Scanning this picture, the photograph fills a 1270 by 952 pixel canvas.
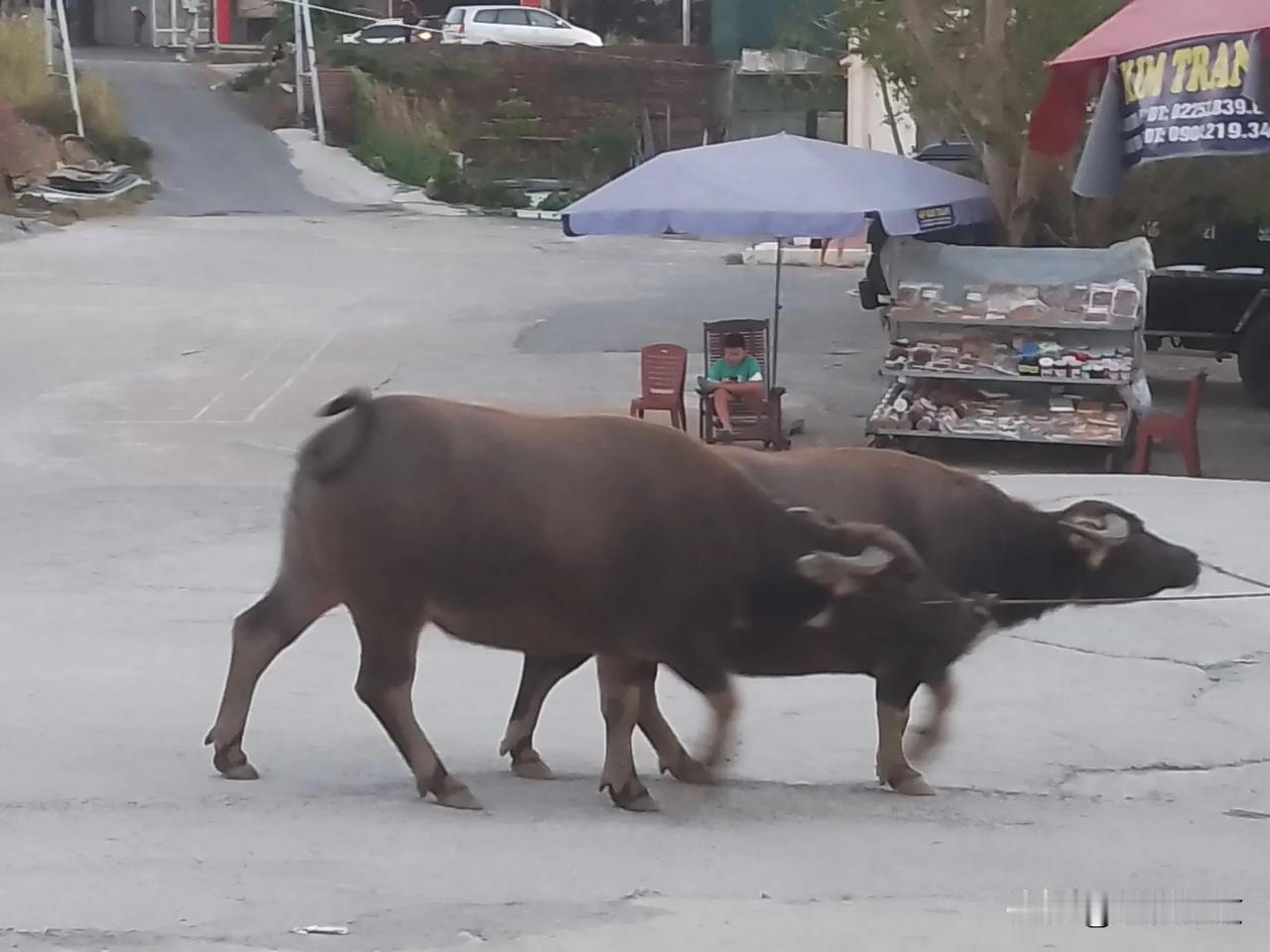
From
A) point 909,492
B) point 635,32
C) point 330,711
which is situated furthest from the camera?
point 635,32

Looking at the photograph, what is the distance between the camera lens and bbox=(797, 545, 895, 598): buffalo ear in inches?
225

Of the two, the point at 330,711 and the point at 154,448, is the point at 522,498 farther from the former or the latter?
the point at 154,448

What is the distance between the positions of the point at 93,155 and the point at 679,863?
29567 mm

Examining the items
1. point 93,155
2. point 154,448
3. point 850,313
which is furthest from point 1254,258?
point 93,155

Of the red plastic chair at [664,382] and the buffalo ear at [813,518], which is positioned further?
the red plastic chair at [664,382]

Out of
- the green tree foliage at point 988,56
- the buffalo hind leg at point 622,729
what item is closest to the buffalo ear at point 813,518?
the buffalo hind leg at point 622,729

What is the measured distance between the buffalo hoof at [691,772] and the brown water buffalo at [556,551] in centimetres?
21

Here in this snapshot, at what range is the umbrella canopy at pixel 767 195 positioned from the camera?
41.0ft

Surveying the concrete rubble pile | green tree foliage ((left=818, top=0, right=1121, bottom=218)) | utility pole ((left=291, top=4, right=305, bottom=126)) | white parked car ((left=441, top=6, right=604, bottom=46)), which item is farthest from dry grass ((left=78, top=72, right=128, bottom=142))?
green tree foliage ((left=818, top=0, right=1121, bottom=218))

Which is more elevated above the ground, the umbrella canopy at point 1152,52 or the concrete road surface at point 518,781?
the umbrella canopy at point 1152,52

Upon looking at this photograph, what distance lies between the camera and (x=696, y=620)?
5652 millimetres

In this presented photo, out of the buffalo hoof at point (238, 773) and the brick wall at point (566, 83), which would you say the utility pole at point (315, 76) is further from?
the buffalo hoof at point (238, 773)

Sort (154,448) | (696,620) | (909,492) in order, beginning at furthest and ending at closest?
1. (154,448)
2. (909,492)
3. (696,620)

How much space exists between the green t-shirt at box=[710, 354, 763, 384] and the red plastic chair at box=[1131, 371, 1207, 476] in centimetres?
273
